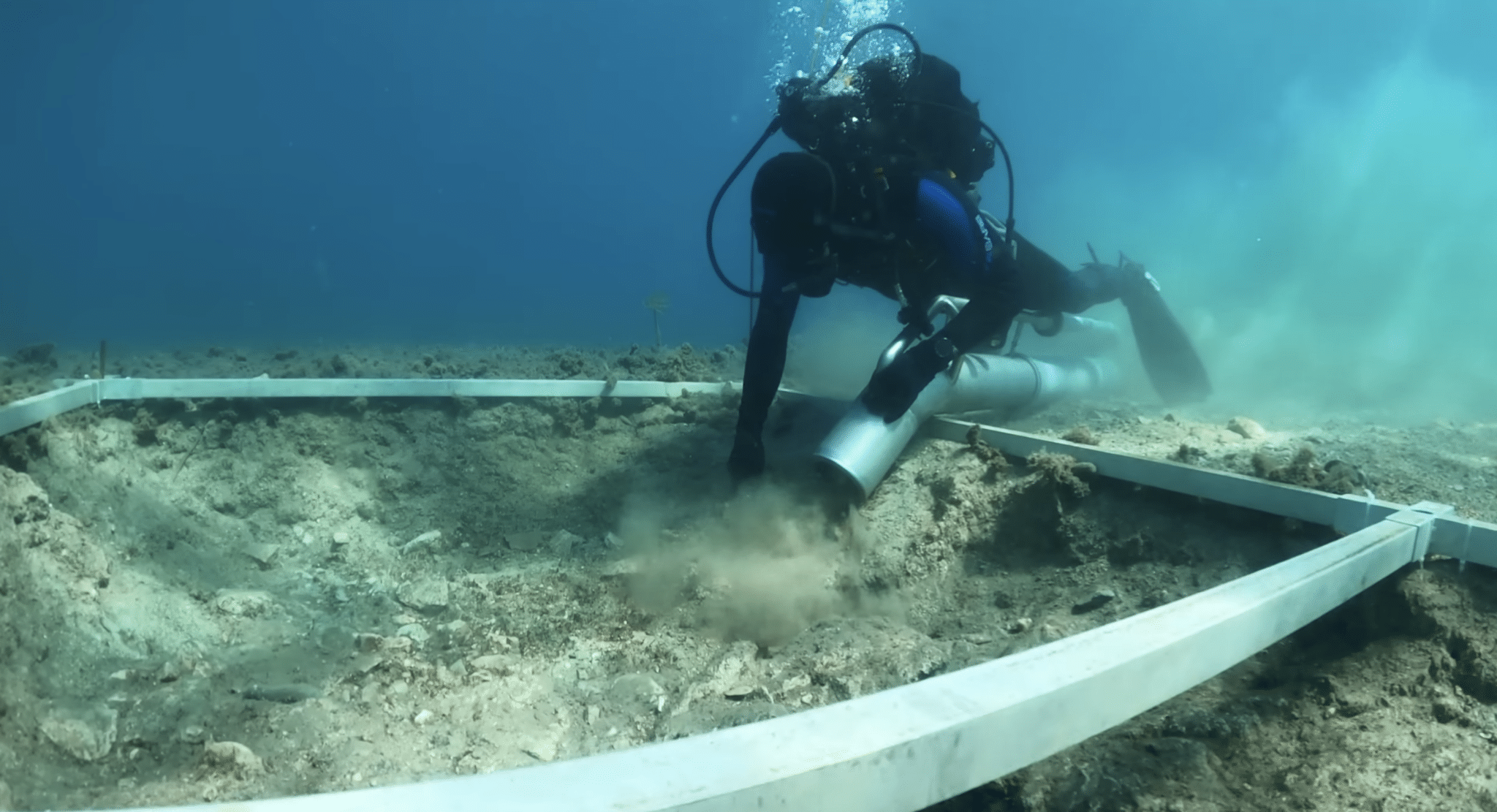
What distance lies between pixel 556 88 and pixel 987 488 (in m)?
Answer: 79.2

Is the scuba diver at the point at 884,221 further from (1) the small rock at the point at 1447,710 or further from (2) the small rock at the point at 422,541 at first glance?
(1) the small rock at the point at 1447,710

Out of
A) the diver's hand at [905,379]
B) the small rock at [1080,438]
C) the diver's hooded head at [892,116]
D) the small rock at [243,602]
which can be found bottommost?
the small rock at [243,602]

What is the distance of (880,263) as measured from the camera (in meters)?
4.08

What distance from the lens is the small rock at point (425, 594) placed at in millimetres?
3334

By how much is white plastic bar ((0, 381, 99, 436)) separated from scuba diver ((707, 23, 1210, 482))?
3.29 metres

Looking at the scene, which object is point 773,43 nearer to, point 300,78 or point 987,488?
point 300,78

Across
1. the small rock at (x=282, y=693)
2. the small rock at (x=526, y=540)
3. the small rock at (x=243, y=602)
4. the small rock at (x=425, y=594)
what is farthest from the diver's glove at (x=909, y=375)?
the small rock at (x=243, y=602)

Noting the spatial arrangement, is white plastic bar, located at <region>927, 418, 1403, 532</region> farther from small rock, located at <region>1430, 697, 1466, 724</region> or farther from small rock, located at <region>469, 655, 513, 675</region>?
small rock, located at <region>469, 655, 513, 675</region>

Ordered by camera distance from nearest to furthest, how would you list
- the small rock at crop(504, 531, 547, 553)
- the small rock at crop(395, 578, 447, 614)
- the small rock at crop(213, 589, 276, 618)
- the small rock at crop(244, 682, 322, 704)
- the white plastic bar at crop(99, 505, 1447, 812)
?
the white plastic bar at crop(99, 505, 1447, 812) < the small rock at crop(244, 682, 322, 704) < the small rock at crop(213, 589, 276, 618) < the small rock at crop(395, 578, 447, 614) < the small rock at crop(504, 531, 547, 553)

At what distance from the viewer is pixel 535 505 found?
427cm

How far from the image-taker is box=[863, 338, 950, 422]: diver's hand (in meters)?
3.71

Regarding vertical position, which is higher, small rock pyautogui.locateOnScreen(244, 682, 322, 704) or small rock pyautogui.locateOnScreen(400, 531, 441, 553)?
small rock pyautogui.locateOnScreen(244, 682, 322, 704)

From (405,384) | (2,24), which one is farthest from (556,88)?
(405,384)

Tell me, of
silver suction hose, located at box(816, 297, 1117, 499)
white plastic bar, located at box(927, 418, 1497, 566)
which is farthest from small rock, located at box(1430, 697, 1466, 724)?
silver suction hose, located at box(816, 297, 1117, 499)
